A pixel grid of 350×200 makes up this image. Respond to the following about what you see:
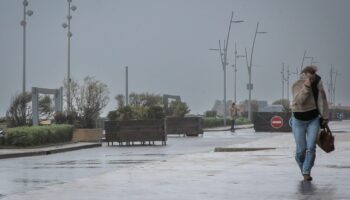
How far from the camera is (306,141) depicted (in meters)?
13.6

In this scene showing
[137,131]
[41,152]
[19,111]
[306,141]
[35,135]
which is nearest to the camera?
[306,141]

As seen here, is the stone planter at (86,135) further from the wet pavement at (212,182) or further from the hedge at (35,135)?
the wet pavement at (212,182)

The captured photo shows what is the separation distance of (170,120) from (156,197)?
34.3m

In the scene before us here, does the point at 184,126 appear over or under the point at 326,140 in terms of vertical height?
over

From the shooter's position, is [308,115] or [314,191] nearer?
[314,191]

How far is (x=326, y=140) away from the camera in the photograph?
1358 cm

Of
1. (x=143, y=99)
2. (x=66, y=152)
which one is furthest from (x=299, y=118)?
(x=143, y=99)

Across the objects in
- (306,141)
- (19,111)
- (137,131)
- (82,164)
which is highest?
(19,111)

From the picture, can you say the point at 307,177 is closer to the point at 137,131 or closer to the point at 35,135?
the point at 35,135

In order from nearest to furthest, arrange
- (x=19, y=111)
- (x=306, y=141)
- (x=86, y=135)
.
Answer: (x=306, y=141), (x=86, y=135), (x=19, y=111)

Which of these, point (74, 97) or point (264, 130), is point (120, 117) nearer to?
point (74, 97)

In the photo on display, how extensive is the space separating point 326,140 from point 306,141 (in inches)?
12.8

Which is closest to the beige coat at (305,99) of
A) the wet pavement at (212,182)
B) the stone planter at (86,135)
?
the wet pavement at (212,182)

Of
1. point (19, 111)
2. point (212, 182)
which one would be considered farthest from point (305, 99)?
point (19, 111)
